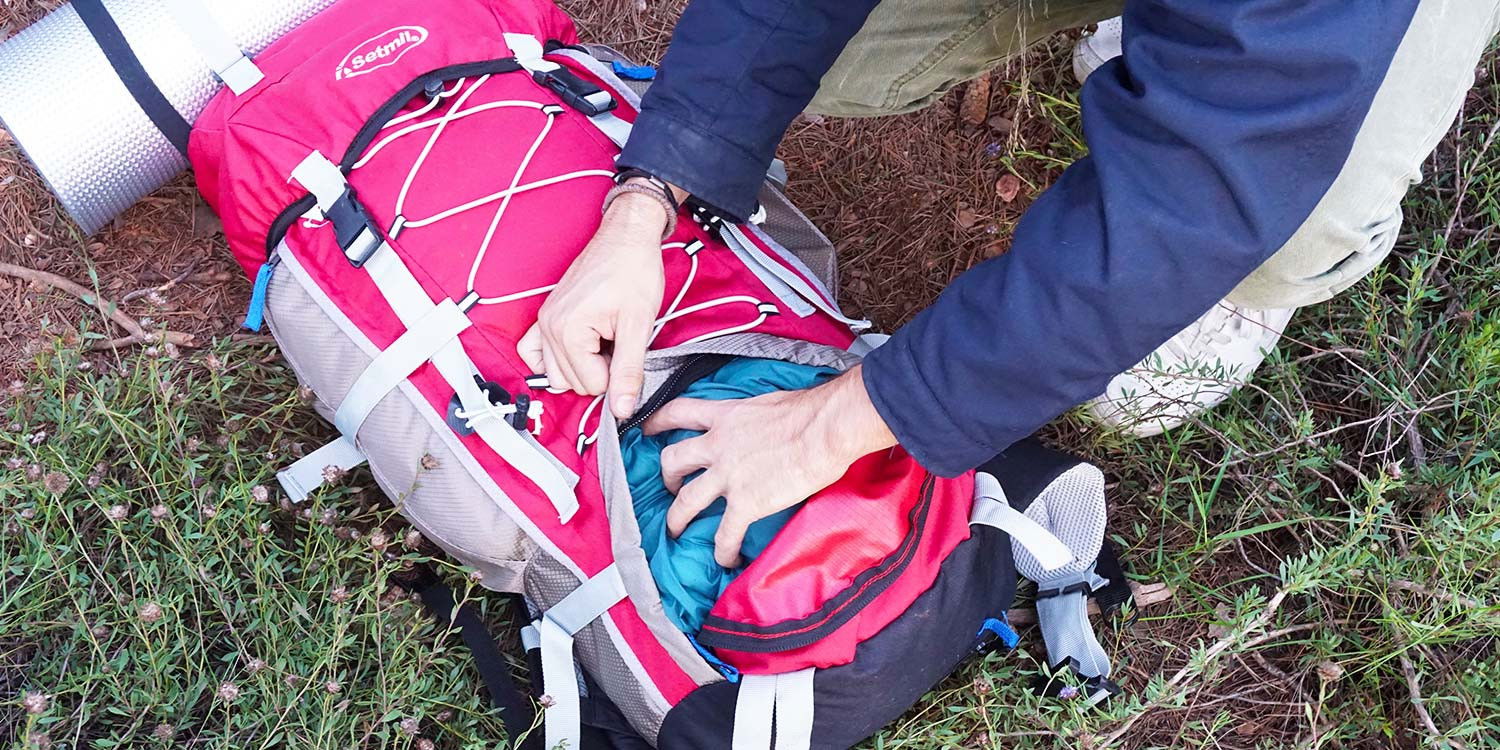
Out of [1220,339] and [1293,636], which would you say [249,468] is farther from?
[1293,636]

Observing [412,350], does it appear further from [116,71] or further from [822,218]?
[822,218]

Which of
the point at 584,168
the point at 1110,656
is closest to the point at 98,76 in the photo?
the point at 584,168

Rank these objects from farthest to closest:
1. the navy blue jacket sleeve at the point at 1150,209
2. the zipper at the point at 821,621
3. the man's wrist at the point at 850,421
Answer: the zipper at the point at 821,621 → the man's wrist at the point at 850,421 → the navy blue jacket sleeve at the point at 1150,209

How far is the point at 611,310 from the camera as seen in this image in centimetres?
205

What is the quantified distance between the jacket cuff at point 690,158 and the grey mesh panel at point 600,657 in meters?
0.86

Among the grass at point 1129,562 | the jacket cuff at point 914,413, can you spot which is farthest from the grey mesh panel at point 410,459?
the jacket cuff at point 914,413

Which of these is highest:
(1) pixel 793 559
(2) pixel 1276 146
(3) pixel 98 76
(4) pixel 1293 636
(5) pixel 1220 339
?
(3) pixel 98 76

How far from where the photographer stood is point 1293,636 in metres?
2.49

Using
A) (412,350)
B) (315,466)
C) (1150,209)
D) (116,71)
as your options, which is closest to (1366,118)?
(1150,209)

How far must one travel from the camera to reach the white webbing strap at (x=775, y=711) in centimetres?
197

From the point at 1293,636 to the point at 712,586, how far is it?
1454 millimetres

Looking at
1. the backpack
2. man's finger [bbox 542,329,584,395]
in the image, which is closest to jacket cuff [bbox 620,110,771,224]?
the backpack

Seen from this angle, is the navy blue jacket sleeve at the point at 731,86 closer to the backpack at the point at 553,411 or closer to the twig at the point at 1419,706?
the backpack at the point at 553,411

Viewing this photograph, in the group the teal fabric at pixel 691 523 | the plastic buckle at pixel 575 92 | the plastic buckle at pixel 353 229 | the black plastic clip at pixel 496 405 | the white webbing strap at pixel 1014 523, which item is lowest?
the white webbing strap at pixel 1014 523
